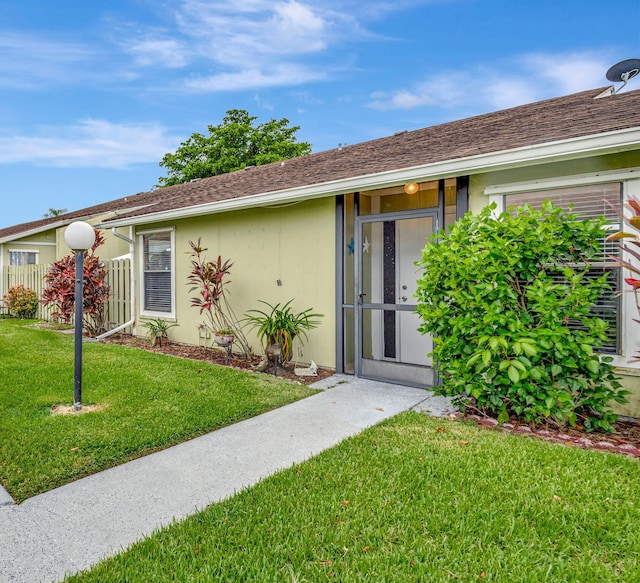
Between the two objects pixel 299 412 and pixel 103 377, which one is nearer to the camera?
pixel 299 412

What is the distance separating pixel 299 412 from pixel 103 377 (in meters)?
2.66

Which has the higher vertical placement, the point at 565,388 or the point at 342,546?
the point at 565,388

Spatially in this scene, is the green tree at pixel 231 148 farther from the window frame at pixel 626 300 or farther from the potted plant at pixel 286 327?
the window frame at pixel 626 300

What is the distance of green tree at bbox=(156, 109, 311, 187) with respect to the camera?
24609mm

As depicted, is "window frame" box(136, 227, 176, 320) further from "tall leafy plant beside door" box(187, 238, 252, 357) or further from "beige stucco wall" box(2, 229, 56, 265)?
"beige stucco wall" box(2, 229, 56, 265)

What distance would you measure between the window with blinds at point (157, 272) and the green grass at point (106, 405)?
5.55 ft

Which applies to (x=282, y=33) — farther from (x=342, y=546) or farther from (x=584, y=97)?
(x=342, y=546)

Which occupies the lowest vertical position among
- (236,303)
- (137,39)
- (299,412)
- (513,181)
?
(299,412)

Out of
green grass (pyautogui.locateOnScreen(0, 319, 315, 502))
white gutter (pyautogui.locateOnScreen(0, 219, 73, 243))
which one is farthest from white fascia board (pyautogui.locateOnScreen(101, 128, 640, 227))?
white gutter (pyautogui.locateOnScreen(0, 219, 73, 243))

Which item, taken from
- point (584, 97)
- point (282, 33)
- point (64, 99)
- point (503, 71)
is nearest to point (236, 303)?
point (584, 97)

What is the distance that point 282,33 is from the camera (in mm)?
10586

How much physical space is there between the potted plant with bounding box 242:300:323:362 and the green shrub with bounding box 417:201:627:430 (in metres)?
2.34

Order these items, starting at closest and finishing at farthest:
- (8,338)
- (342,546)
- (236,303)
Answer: (342,546), (236,303), (8,338)

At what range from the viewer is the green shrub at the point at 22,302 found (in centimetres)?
1161
